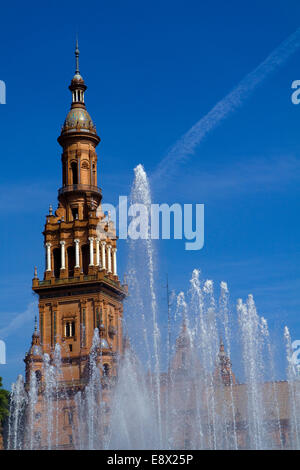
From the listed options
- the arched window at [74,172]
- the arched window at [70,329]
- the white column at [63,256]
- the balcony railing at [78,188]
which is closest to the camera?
the arched window at [70,329]

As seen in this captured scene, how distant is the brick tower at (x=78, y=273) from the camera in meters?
85.1

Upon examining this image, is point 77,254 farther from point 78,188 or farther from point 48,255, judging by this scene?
point 78,188

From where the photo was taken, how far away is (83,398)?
82438 mm

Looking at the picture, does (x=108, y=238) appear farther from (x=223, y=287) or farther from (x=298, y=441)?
(x=298, y=441)

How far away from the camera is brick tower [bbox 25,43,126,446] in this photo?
85.1 meters

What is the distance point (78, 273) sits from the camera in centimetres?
8762

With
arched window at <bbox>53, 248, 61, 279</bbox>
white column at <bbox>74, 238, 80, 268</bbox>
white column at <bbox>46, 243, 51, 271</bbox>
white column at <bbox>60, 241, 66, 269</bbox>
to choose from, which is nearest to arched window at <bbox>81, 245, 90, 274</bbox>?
white column at <bbox>74, 238, 80, 268</bbox>

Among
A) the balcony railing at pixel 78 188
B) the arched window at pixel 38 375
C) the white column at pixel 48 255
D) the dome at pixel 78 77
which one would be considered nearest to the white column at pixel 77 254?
the white column at pixel 48 255

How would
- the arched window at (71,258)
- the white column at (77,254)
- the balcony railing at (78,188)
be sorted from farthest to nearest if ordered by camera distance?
the balcony railing at (78,188) < the arched window at (71,258) < the white column at (77,254)

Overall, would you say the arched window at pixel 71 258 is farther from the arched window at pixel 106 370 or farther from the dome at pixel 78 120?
the dome at pixel 78 120

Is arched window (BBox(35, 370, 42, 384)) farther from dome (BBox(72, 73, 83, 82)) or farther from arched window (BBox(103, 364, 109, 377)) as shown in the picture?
dome (BBox(72, 73, 83, 82))

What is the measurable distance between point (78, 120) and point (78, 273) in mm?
18178

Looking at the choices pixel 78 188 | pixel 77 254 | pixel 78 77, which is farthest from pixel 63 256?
pixel 78 77
